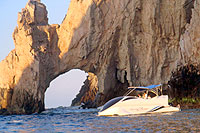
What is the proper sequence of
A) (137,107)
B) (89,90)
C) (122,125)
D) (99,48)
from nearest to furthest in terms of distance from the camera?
(122,125) → (137,107) → (99,48) → (89,90)

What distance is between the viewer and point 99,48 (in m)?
47.9

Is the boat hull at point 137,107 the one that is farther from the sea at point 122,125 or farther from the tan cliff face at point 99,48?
the tan cliff face at point 99,48

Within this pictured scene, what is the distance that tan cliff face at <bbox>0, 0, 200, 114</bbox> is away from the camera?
147 feet

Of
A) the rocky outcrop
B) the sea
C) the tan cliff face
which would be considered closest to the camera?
the sea

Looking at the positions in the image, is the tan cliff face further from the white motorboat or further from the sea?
the sea

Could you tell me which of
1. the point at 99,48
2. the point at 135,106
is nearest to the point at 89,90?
the point at 99,48

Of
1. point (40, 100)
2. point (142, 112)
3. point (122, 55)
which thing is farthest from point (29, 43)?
point (142, 112)

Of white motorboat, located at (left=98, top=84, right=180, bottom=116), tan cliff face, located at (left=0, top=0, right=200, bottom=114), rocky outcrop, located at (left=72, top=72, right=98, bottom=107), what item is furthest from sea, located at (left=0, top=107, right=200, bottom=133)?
rocky outcrop, located at (left=72, top=72, right=98, bottom=107)

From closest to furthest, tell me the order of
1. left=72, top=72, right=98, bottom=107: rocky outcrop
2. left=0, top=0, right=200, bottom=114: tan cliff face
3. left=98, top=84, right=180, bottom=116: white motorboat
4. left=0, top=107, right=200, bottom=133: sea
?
left=0, top=107, right=200, bottom=133: sea, left=98, top=84, right=180, bottom=116: white motorboat, left=0, top=0, right=200, bottom=114: tan cliff face, left=72, top=72, right=98, bottom=107: rocky outcrop

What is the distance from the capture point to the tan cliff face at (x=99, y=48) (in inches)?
1762

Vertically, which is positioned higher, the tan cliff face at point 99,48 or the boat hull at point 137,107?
the tan cliff face at point 99,48

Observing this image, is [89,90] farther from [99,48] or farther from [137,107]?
[137,107]

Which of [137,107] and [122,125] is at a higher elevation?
[137,107]

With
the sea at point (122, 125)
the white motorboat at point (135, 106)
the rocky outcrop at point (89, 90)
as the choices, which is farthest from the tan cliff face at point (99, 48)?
the sea at point (122, 125)
